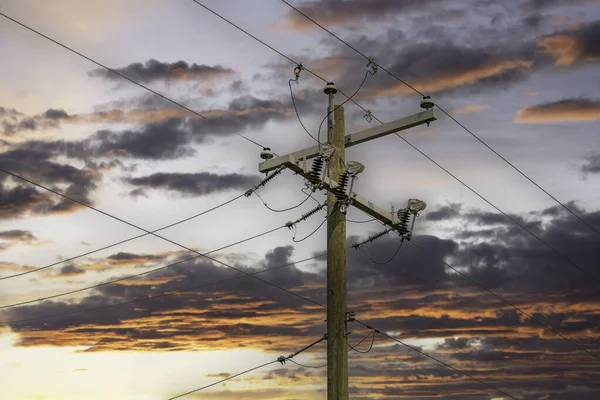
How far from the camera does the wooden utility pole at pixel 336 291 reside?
65.8 ft

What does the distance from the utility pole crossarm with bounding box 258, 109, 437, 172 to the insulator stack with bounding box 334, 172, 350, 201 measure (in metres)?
1.02

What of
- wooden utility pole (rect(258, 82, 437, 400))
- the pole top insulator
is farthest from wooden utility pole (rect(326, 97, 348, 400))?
the pole top insulator

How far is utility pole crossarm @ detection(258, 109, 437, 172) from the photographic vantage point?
21016mm

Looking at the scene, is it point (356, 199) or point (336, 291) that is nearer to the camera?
point (336, 291)

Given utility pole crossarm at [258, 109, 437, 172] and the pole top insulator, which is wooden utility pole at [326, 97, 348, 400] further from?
the pole top insulator

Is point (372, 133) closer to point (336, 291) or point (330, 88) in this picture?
point (330, 88)

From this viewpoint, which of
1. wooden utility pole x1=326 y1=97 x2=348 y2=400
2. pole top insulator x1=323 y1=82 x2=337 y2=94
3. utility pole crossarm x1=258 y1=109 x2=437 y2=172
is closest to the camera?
wooden utility pole x1=326 y1=97 x2=348 y2=400

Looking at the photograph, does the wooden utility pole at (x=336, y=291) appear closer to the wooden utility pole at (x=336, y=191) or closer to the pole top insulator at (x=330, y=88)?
the wooden utility pole at (x=336, y=191)

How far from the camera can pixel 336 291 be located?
67.6ft

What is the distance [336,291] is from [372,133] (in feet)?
13.1

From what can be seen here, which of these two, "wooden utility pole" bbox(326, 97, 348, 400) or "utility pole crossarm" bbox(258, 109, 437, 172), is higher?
"utility pole crossarm" bbox(258, 109, 437, 172)

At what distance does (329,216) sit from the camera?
21344 millimetres

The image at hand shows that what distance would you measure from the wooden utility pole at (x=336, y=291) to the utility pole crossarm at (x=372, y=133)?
550 mm

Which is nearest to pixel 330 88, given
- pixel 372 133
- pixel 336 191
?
pixel 372 133
